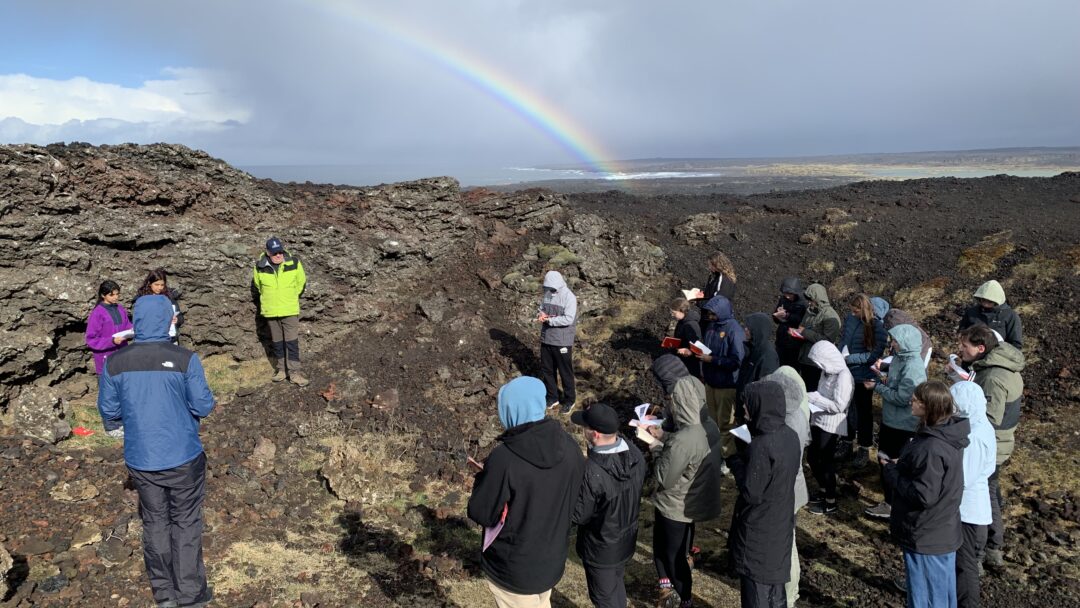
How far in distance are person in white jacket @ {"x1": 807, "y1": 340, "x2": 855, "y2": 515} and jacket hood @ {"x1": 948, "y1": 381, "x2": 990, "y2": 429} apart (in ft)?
4.89

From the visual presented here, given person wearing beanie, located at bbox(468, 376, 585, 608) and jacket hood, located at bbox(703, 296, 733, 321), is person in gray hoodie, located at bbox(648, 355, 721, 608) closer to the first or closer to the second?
person wearing beanie, located at bbox(468, 376, 585, 608)

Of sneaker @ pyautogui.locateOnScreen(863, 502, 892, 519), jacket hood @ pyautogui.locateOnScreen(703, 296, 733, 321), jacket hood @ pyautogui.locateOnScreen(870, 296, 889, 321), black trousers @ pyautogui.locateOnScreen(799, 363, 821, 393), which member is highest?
jacket hood @ pyautogui.locateOnScreen(703, 296, 733, 321)

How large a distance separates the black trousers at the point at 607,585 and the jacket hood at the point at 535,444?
52.0 inches

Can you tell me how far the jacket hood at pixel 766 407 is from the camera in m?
4.35

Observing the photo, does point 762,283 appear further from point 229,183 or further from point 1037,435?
point 229,183

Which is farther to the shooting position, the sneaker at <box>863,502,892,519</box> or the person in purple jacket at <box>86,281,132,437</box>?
the person in purple jacket at <box>86,281,132,437</box>

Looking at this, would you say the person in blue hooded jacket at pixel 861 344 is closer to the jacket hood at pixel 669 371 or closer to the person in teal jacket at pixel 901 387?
the person in teal jacket at pixel 901 387

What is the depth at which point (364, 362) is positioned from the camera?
1125 centimetres

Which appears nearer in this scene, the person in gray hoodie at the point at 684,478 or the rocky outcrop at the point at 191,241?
the person in gray hoodie at the point at 684,478

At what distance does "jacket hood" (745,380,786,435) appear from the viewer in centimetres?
435

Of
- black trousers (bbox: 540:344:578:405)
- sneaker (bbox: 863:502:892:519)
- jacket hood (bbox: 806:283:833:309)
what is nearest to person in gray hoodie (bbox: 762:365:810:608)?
sneaker (bbox: 863:502:892:519)

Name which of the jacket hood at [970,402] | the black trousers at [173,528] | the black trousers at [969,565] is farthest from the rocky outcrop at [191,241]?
the black trousers at [969,565]

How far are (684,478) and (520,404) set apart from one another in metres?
1.98

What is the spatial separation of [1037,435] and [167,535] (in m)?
10.9
